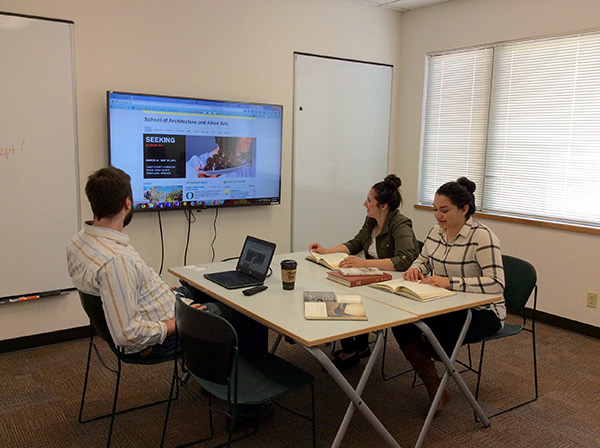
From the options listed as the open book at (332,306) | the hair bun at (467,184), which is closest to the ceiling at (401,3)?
the hair bun at (467,184)

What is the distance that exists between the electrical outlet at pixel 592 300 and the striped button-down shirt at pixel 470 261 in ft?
5.54

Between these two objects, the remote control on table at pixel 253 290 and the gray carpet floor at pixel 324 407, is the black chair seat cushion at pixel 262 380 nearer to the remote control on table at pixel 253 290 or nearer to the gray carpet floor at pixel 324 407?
the remote control on table at pixel 253 290

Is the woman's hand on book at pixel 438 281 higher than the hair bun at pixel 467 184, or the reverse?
the hair bun at pixel 467 184

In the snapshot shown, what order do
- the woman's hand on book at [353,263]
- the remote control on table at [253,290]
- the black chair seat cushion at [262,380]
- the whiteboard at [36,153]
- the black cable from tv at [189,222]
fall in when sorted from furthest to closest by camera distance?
the black cable from tv at [189,222] → the whiteboard at [36,153] → the woman's hand on book at [353,263] → the remote control on table at [253,290] → the black chair seat cushion at [262,380]

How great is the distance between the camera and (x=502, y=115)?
15.1ft

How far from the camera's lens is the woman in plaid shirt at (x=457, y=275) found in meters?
2.66

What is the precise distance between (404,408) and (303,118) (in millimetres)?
2761

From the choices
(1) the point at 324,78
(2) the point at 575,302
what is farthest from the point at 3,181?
(2) the point at 575,302

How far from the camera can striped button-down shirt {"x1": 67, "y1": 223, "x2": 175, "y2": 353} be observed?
6.95 ft

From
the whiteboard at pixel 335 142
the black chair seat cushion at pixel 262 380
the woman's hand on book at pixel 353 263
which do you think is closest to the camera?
the black chair seat cushion at pixel 262 380

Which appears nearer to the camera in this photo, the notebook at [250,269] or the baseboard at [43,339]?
the notebook at [250,269]

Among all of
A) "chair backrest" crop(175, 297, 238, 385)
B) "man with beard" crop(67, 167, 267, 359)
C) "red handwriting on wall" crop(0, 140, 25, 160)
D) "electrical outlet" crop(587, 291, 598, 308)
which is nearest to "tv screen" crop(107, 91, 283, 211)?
"red handwriting on wall" crop(0, 140, 25, 160)

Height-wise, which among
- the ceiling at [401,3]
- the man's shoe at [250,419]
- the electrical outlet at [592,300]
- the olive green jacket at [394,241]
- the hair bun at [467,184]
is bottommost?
the man's shoe at [250,419]

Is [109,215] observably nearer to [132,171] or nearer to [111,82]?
[132,171]
